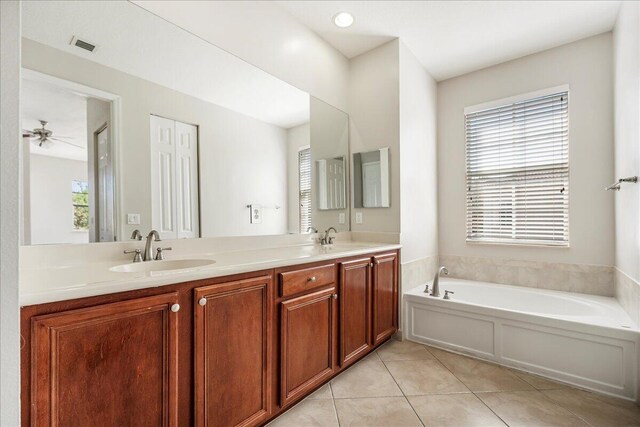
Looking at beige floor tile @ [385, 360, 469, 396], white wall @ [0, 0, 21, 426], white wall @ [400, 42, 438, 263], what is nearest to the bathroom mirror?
white wall @ [400, 42, 438, 263]

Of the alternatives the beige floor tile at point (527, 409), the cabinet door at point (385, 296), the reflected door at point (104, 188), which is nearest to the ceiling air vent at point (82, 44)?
the reflected door at point (104, 188)

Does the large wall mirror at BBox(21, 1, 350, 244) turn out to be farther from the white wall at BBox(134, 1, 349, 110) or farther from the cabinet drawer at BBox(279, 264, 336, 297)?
the cabinet drawer at BBox(279, 264, 336, 297)

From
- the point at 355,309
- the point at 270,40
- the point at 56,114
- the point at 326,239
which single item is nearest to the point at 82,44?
the point at 56,114

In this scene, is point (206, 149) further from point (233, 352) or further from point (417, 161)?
point (417, 161)

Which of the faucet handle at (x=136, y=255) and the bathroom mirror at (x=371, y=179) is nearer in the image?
the faucet handle at (x=136, y=255)

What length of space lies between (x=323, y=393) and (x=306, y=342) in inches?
16.7

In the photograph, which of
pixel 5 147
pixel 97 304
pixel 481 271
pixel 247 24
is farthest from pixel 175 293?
pixel 481 271

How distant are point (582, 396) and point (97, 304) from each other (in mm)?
2604

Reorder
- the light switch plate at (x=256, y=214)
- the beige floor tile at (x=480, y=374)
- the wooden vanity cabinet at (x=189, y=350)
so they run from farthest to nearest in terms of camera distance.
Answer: the light switch plate at (x=256, y=214) < the beige floor tile at (x=480, y=374) < the wooden vanity cabinet at (x=189, y=350)

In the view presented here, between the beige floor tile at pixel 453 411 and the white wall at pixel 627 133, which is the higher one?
the white wall at pixel 627 133

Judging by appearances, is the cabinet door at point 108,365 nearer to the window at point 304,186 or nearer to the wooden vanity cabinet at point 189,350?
the wooden vanity cabinet at point 189,350

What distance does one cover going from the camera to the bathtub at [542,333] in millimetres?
1798

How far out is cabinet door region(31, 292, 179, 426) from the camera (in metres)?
0.83

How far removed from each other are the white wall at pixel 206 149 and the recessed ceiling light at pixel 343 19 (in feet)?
3.34
